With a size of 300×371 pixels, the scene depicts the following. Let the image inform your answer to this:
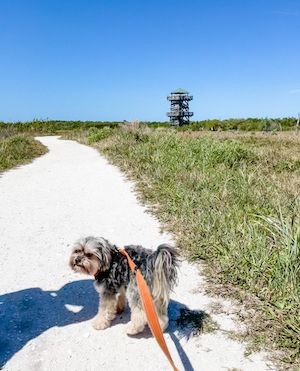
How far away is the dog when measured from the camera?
3.28 meters

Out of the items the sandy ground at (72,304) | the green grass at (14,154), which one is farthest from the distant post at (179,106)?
the sandy ground at (72,304)

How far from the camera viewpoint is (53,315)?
13.0 ft

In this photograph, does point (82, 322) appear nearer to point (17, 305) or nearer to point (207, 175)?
point (17, 305)

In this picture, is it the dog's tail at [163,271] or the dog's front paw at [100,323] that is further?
the dog's front paw at [100,323]

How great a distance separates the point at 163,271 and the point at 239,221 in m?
2.81

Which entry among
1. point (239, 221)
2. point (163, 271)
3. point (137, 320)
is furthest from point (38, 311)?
point (239, 221)

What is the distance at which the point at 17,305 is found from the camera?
4.15 meters

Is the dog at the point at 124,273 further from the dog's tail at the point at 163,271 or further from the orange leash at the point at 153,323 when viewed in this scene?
the orange leash at the point at 153,323

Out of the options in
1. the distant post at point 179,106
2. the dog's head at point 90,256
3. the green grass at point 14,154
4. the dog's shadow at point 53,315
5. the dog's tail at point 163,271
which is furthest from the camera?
the distant post at point 179,106

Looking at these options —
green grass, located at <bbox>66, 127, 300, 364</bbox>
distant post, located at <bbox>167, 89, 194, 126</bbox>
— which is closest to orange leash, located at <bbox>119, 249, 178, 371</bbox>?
green grass, located at <bbox>66, 127, 300, 364</bbox>

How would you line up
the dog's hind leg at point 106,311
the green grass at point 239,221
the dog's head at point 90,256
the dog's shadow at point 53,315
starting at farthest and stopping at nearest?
1. the green grass at point 239,221
2. the dog's hind leg at point 106,311
3. the dog's shadow at point 53,315
4. the dog's head at point 90,256

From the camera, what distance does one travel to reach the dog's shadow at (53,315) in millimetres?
3543

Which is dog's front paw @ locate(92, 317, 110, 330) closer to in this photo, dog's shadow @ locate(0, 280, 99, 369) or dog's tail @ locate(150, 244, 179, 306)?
dog's shadow @ locate(0, 280, 99, 369)

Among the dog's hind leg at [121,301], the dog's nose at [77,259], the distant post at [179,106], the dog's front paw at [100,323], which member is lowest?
the dog's front paw at [100,323]
